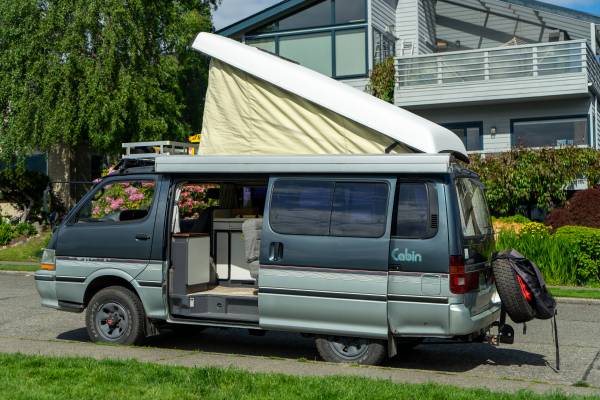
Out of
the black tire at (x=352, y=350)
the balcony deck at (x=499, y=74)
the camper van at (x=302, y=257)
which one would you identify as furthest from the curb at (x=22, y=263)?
the black tire at (x=352, y=350)

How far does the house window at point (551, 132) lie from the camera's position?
24.5 m

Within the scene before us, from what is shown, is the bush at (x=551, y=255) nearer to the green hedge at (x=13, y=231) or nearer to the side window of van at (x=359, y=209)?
the side window of van at (x=359, y=209)

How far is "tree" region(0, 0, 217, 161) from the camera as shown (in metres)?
24.2

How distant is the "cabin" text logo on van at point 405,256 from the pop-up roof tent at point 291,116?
1.17m

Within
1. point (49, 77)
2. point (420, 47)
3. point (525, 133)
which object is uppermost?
point (420, 47)

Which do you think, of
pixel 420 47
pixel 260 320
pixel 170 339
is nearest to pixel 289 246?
pixel 260 320

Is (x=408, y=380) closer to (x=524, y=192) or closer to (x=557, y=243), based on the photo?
(x=557, y=243)

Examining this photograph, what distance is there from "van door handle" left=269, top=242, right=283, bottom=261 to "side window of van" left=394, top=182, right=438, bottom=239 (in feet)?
4.21

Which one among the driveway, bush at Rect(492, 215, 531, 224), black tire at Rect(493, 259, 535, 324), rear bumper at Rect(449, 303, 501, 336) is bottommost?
the driveway

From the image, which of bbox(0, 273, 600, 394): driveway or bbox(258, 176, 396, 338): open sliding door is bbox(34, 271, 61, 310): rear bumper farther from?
bbox(258, 176, 396, 338): open sliding door

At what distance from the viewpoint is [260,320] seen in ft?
29.3

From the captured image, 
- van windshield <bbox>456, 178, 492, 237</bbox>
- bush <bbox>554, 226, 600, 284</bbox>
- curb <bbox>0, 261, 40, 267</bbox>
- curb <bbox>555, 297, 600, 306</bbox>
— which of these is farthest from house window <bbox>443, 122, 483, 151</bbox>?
van windshield <bbox>456, 178, 492, 237</bbox>

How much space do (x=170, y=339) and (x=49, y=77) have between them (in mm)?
15656

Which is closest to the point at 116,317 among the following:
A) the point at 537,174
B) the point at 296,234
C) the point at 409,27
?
the point at 296,234
